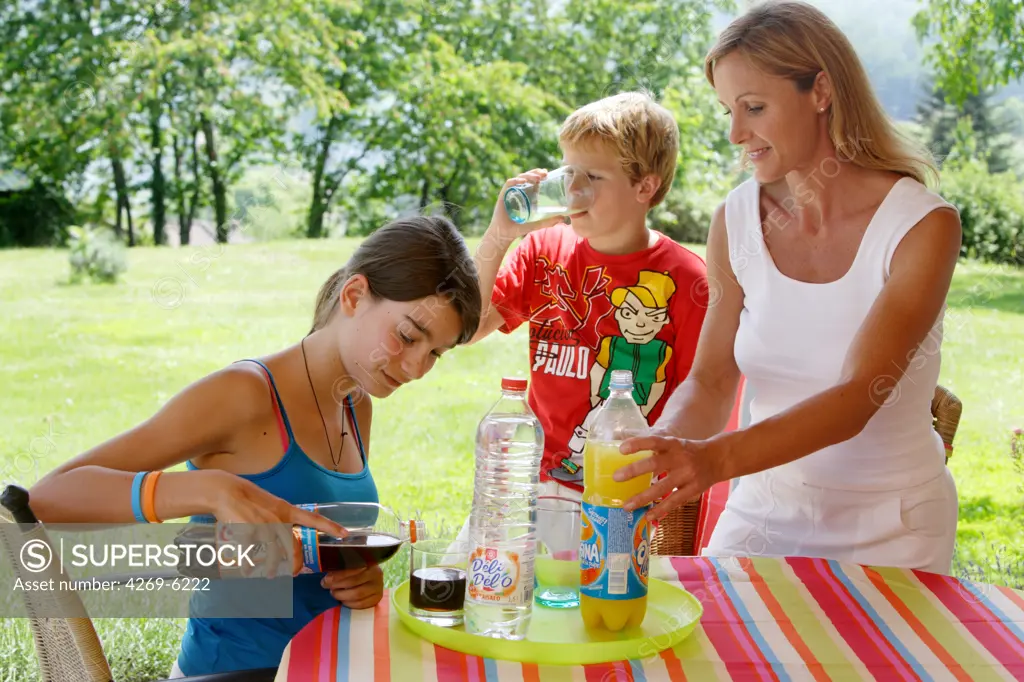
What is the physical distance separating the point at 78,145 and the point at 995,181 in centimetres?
541

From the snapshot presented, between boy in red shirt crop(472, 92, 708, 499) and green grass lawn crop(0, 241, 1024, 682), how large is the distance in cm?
256

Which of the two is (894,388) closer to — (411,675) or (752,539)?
(752,539)

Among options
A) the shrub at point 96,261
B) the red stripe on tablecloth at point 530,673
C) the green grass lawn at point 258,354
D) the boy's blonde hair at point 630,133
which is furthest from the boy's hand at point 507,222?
the shrub at point 96,261

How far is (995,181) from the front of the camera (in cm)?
592

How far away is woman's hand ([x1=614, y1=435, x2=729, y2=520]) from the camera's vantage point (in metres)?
1.20

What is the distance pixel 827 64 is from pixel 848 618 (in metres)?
0.88

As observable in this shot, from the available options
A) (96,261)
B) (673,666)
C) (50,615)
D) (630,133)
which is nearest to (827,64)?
(630,133)

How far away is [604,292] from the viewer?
90.3 inches

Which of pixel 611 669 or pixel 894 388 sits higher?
pixel 894 388

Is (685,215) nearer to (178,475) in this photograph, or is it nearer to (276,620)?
(276,620)

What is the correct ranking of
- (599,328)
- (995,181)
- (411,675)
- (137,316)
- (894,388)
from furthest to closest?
(137,316)
(995,181)
(599,328)
(894,388)
(411,675)

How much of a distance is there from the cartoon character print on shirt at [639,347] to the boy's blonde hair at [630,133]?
24cm

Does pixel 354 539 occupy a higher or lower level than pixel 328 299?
lower

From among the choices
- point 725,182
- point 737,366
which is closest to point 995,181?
point 725,182
